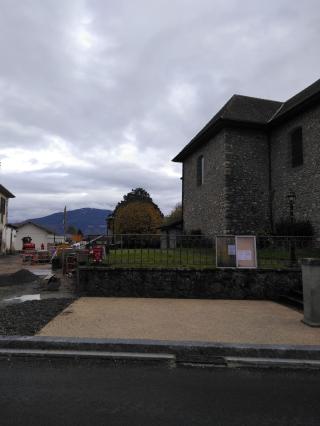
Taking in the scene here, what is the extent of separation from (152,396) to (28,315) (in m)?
4.00

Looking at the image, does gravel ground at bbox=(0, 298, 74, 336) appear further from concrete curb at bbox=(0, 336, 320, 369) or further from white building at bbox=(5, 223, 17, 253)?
white building at bbox=(5, 223, 17, 253)

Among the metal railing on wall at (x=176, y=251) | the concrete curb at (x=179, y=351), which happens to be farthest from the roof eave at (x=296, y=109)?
Result: the concrete curb at (x=179, y=351)

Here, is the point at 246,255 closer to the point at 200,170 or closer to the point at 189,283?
the point at 189,283

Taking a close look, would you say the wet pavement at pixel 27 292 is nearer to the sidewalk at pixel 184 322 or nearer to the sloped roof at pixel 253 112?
the sidewalk at pixel 184 322

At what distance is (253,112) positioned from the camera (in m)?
20.3

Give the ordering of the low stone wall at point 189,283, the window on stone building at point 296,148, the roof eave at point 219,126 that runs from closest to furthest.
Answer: the low stone wall at point 189,283 → the window on stone building at point 296,148 → the roof eave at point 219,126

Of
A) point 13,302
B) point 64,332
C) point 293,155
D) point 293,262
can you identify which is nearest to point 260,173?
point 293,155

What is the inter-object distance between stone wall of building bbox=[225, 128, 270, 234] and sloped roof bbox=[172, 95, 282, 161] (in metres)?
0.58

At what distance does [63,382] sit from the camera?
161 inches

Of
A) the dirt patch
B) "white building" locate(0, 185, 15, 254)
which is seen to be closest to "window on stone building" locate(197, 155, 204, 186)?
the dirt patch

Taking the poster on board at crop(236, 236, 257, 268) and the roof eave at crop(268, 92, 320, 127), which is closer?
the poster on board at crop(236, 236, 257, 268)

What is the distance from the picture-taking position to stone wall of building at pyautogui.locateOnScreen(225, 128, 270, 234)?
728 inches

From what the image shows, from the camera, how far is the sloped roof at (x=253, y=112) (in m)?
17.7

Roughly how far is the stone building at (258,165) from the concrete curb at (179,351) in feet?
39.6
